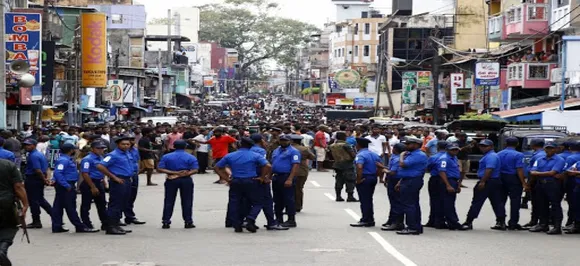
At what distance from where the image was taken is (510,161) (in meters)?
17.1

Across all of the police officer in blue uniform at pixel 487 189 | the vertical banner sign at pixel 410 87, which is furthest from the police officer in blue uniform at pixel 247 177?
the vertical banner sign at pixel 410 87

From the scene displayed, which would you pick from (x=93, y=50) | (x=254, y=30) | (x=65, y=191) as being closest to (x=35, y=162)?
(x=65, y=191)

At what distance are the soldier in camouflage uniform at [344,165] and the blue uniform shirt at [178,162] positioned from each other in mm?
5652

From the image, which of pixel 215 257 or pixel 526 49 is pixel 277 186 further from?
pixel 526 49

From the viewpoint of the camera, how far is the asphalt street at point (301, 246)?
13.2 m

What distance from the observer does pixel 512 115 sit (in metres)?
40.6

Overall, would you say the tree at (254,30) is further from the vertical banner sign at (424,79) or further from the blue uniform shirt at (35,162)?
the blue uniform shirt at (35,162)

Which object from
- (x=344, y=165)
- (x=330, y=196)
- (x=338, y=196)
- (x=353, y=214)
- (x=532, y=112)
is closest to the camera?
(x=353, y=214)

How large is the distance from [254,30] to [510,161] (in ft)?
418

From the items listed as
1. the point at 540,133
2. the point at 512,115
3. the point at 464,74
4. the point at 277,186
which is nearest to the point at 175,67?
the point at 464,74

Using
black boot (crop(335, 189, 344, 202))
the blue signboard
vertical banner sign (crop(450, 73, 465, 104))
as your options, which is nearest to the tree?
the blue signboard

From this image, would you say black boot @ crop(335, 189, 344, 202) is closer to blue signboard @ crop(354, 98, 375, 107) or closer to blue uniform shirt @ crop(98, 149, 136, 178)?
blue uniform shirt @ crop(98, 149, 136, 178)

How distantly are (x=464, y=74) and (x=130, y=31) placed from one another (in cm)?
3415

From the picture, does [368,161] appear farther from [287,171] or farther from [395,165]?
[287,171]
